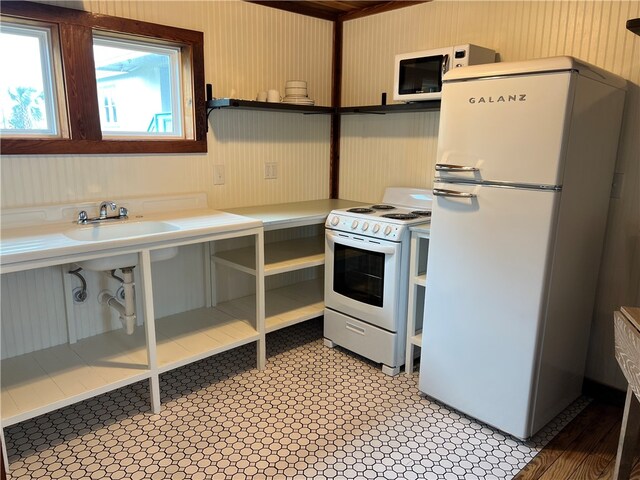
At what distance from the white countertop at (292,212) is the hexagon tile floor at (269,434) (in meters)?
0.89

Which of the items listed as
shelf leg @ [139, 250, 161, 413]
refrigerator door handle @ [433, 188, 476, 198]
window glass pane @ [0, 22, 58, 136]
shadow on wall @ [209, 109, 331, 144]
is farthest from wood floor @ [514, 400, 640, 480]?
window glass pane @ [0, 22, 58, 136]

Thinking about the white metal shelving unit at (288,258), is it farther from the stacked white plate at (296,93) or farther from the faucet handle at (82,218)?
the faucet handle at (82,218)

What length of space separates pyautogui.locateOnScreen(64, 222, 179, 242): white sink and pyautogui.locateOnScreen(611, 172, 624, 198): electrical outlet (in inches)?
87.1

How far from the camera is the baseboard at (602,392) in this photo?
8.02ft

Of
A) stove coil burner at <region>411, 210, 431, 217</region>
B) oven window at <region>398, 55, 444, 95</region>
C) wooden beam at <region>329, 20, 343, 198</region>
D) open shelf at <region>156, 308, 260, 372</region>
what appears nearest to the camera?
open shelf at <region>156, 308, 260, 372</region>

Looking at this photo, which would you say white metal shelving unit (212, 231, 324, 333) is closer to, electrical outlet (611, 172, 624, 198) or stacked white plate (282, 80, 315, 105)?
stacked white plate (282, 80, 315, 105)

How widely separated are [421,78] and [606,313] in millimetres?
1640

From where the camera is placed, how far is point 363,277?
2803mm

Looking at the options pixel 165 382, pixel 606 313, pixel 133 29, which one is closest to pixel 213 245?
pixel 165 382

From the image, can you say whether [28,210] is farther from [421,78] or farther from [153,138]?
[421,78]

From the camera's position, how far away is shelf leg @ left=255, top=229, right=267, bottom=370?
102 inches

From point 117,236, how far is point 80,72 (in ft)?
2.81

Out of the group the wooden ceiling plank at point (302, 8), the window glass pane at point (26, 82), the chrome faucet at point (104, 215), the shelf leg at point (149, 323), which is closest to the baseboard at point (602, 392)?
the shelf leg at point (149, 323)

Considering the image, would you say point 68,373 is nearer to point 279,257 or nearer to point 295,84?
point 279,257
